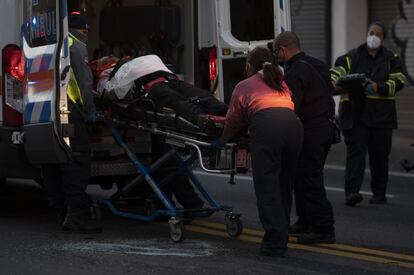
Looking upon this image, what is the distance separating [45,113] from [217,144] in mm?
1411

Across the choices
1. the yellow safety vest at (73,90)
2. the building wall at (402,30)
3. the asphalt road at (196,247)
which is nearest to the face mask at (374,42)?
the asphalt road at (196,247)

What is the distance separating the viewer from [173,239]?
841 cm

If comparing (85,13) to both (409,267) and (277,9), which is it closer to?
(277,9)

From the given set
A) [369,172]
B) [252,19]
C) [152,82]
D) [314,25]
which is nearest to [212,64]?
[252,19]

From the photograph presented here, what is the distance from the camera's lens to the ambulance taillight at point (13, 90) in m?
8.78

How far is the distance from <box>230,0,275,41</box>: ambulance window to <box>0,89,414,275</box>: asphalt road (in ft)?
5.53

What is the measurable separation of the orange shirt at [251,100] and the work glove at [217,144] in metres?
0.19

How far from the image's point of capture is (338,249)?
326 inches

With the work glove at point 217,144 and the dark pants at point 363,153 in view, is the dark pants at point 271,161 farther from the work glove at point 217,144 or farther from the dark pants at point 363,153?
the dark pants at point 363,153

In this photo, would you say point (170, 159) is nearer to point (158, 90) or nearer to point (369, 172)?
point (158, 90)

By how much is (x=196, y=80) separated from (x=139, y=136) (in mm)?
1052

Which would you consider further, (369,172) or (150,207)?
(369,172)

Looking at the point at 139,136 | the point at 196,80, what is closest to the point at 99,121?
the point at 139,136

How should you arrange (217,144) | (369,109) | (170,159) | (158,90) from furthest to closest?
(369,109)
(170,159)
(158,90)
(217,144)
